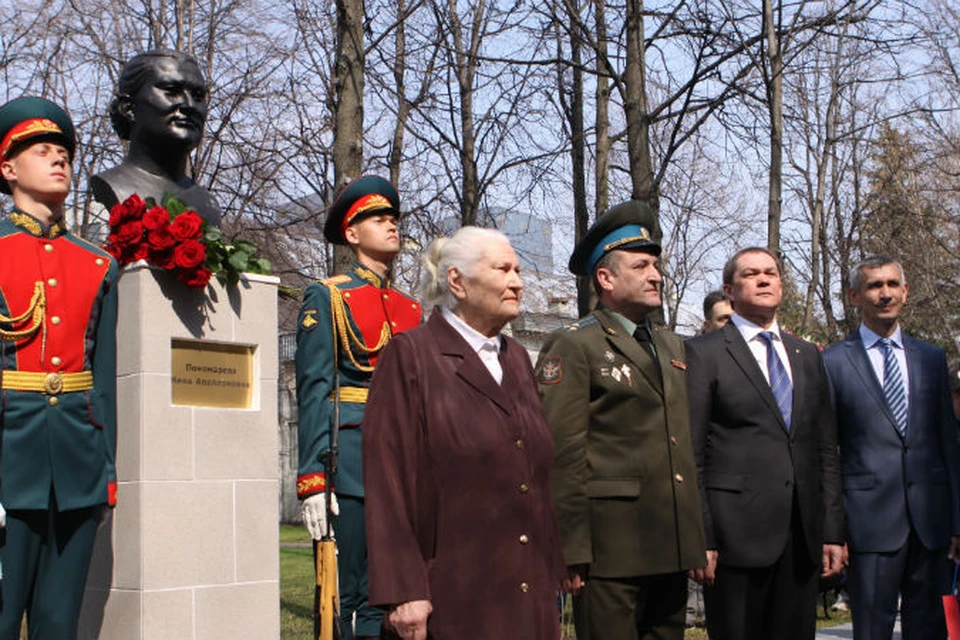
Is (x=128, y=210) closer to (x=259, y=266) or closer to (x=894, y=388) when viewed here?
(x=259, y=266)

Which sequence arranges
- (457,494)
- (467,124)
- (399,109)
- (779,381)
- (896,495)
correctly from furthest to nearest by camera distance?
(399,109) < (467,124) < (896,495) < (779,381) < (457,494)

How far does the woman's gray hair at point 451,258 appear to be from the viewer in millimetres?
4128

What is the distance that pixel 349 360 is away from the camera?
19.5 feet

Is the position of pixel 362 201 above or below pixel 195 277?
above

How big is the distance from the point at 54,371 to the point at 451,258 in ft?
6.37

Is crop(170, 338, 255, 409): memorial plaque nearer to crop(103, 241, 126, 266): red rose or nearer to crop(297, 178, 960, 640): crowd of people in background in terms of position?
crop(103, 241, 126, 266): red rose

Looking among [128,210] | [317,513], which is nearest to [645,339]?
[317,513]

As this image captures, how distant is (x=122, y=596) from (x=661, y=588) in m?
2.76

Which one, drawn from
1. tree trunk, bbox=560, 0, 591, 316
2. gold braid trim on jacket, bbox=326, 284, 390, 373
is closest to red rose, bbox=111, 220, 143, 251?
gold braid trim on jacket, bbox=326, 284, 390, 373

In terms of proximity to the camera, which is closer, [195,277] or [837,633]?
[195,277]

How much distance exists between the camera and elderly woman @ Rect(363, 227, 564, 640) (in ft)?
12.3

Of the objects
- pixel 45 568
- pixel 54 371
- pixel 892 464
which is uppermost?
pixel 54 371

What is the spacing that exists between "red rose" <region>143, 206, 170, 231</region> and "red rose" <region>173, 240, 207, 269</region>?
0.14m

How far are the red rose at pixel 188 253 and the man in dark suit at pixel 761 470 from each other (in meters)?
2.49
